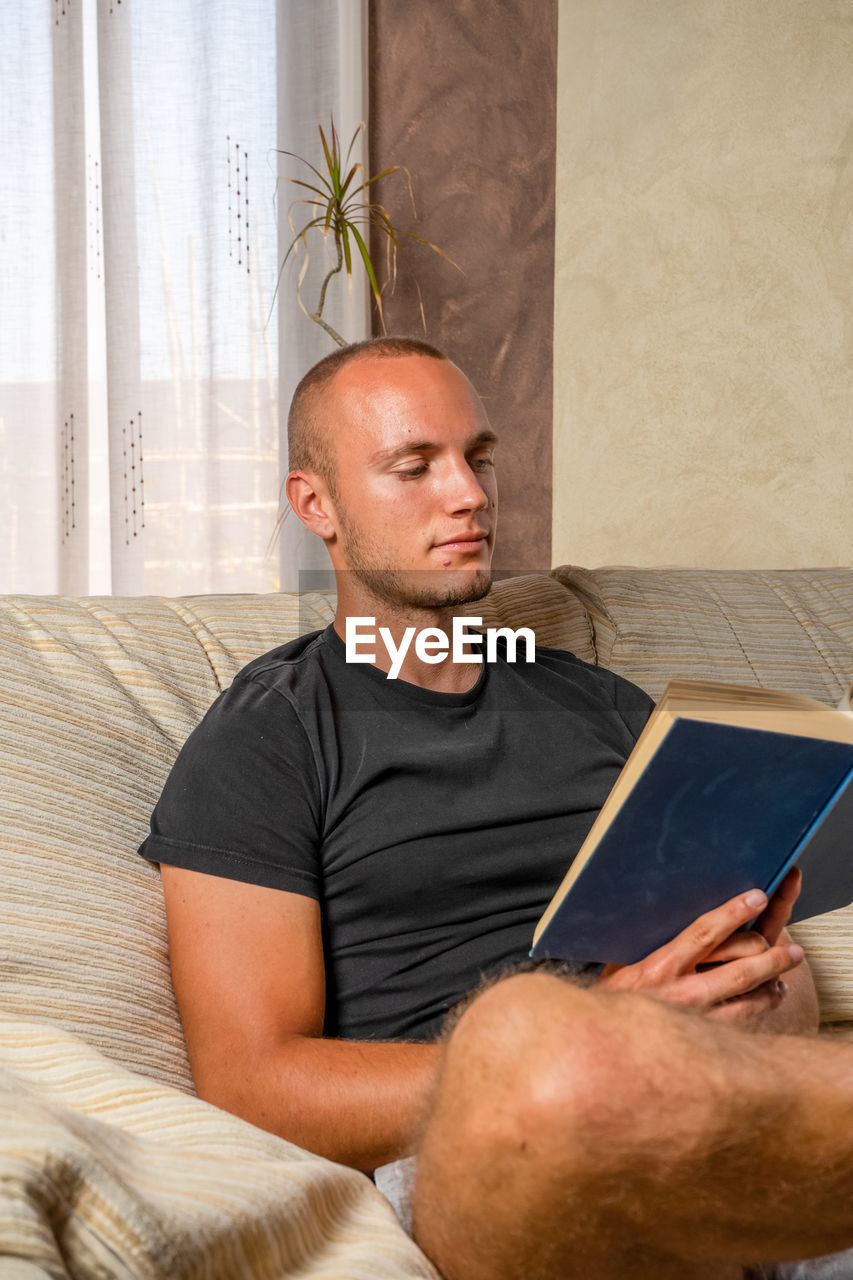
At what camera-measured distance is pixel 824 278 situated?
98.7 inches

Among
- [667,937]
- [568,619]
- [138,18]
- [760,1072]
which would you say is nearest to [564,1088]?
[760,1072]

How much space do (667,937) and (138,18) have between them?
241cm

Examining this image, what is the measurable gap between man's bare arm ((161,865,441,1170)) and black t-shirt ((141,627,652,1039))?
22 mm

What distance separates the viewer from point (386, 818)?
1143 mm

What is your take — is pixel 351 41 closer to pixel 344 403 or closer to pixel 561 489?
pixel 561 489

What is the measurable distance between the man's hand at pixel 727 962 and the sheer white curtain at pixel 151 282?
6.17ft

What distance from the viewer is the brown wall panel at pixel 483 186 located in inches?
110

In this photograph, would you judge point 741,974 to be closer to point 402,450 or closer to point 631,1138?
point 631,1138

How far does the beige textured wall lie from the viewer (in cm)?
250

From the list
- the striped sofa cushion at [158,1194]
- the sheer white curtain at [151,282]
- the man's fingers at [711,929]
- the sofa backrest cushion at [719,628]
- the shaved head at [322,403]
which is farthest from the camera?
the sheer white curtain at [151,282]

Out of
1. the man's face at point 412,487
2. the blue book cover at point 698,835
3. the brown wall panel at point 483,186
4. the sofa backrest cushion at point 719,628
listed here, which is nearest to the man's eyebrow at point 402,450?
the man's face at point 412,487

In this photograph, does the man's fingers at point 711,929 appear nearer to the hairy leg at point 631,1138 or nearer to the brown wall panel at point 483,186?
the hairy leg at point 631,1138

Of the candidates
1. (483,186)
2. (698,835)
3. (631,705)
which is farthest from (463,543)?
(483,186)

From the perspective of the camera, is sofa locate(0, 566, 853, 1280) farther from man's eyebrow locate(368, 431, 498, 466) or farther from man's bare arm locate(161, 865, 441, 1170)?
man's eyebrow locate(368, 431, 498, 466)
